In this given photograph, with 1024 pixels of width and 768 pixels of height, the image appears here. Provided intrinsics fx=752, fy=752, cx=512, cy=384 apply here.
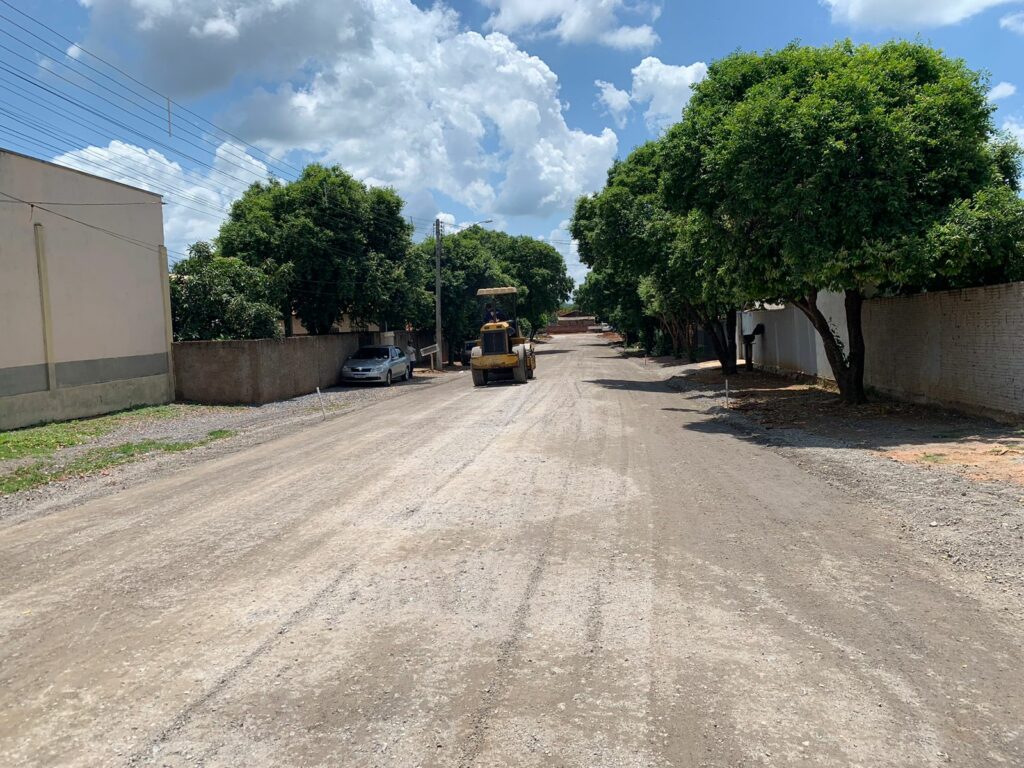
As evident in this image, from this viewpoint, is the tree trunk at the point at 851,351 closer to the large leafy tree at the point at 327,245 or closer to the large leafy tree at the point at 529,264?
the large leafy tree at the point at 327,245

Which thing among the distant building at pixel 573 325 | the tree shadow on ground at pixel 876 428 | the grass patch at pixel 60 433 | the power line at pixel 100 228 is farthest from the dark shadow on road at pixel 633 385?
the distant building at pixel 573 325

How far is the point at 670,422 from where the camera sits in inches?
615

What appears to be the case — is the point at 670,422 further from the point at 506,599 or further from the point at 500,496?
the point at 506,599

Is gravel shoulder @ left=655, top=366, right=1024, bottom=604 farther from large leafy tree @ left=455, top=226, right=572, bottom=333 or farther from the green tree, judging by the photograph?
large leafy tree @ left=455, top=226, right=572, bottom=333

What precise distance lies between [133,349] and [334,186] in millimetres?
12582

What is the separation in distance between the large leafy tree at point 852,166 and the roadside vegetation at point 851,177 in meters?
0.02

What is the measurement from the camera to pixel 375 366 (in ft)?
98.0

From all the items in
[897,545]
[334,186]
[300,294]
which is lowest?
[897,545]

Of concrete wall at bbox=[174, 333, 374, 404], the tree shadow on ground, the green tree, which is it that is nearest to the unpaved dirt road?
the tree shadow on ground

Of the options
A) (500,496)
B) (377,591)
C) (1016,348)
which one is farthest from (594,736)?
(1016,348)

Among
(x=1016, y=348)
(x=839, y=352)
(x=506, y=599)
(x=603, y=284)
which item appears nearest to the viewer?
(x=506, y=599)

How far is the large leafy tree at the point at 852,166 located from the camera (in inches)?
490

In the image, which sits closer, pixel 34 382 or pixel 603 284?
pixel 34 382

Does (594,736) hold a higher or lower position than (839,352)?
lower
